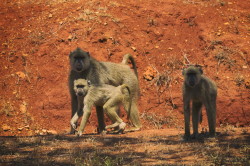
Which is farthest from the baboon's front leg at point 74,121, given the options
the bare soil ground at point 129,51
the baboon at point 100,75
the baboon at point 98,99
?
the bare soil ground at point 129,51

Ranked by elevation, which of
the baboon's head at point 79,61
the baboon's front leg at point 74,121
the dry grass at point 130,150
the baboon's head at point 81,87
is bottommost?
the dry grass at point 130,150

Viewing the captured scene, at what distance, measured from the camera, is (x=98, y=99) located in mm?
9359

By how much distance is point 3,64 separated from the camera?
46.1 ft

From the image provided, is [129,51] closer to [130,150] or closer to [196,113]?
[196,113]

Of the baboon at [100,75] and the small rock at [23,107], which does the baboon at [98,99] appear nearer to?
the baboon at [100,75]

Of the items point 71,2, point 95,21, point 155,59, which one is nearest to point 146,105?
point 155,59

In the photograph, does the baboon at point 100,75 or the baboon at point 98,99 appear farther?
the baboon at point 100,75

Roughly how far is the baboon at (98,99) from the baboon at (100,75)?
0.27 meters

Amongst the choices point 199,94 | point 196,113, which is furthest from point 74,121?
point 199,94

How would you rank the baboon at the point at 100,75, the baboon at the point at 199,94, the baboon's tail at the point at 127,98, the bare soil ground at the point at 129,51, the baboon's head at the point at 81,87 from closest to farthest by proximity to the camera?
Answer: the baboon at the point at 199,94 < the baboon's head at the point at 81,87 < the baboon at the point at 100,75 < the baboon's tail at the point at 127,98 < the bare soil ground at the point at 129,51

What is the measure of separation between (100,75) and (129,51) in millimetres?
4759

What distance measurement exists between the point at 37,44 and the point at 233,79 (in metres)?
7.49

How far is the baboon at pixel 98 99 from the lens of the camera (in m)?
9.19

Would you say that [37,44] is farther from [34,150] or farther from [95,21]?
[34,150]
